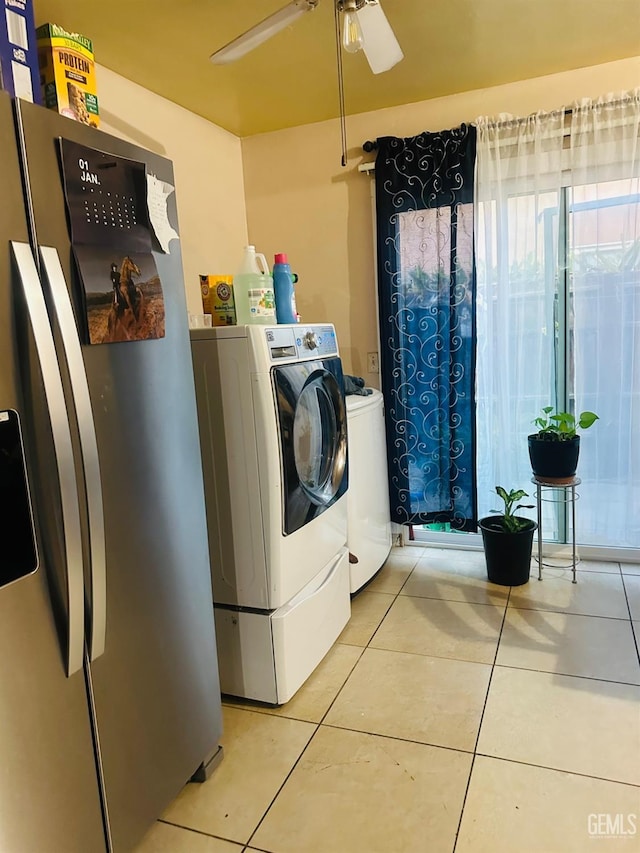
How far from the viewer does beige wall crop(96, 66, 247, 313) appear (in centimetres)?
237

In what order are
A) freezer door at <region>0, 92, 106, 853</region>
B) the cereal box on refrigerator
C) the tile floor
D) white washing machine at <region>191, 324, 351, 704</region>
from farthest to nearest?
white washing machine at <region>191, 324, 351, 704</region> → the tile floor → the cereal box on refrigerator → freezer door at <region>0, 92, 106, 853</region>

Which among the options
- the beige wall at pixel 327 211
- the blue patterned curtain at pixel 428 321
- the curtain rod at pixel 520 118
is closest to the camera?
the curtain rod at pixel 520 118

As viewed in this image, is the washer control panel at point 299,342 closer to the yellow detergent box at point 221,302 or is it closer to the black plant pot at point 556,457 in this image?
the yellow detergent box at point 221,302

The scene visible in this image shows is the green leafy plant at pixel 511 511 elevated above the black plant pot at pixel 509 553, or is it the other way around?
the green leafy plant at pixel 511 511

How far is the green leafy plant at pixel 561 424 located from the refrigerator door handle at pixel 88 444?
2027 millimetres

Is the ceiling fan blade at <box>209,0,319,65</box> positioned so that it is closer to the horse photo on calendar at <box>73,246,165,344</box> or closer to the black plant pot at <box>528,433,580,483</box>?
the horse photo on calendar at <box>73,246,165,344</box>

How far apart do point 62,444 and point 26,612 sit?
1.02 ft

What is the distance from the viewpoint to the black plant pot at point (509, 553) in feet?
8.77

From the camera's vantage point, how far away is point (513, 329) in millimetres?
2781

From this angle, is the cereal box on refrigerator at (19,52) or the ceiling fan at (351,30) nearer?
the cereal box on refrigerator at (19,52)

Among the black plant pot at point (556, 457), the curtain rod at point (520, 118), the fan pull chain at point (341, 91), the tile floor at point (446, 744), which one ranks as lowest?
the tile floor at point (446, 744)

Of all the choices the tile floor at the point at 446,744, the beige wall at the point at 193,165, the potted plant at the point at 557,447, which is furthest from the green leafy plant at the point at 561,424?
the beige wall at the point at 193,165

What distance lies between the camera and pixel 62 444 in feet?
3.65

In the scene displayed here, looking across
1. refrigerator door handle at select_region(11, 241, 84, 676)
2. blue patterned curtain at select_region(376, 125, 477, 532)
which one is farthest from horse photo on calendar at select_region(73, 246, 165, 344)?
blue patterned curtain at select_region(376, 125, 477, 532)
